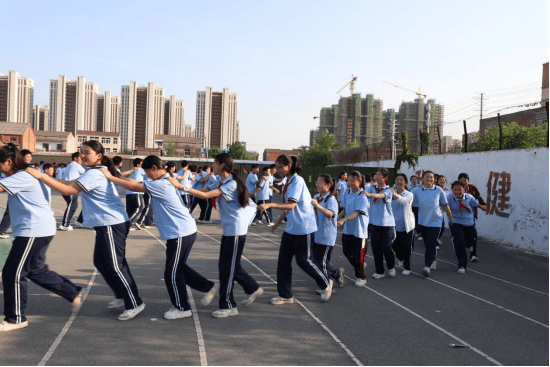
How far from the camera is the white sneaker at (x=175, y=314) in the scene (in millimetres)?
5207

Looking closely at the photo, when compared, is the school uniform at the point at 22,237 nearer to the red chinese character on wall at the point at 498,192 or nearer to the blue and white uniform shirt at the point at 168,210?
the blue and white uniform shirt at the point at 168,210

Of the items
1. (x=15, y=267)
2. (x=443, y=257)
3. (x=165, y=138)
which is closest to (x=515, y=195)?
(x=443, y=257)

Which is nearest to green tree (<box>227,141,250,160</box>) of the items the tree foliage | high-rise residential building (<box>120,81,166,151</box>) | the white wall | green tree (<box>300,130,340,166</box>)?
green tree (<box>300,130,340,166</box>)

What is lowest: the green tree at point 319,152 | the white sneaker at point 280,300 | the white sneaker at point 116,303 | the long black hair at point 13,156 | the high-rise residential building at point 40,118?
the white sneaker at point 280,300

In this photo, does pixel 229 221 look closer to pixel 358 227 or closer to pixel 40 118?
pixel 358 227

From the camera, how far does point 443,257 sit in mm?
10305

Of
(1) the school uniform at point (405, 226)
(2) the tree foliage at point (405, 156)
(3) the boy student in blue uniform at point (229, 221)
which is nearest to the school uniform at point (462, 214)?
(1) the school uniform at point (405, 226)

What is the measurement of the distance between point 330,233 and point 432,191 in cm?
283

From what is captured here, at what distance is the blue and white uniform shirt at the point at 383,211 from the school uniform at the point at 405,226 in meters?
0.35

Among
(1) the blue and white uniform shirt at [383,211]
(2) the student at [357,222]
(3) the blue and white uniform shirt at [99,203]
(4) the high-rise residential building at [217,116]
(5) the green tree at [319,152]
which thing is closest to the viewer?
(3) the blue and white uniform shirt at [99,203]

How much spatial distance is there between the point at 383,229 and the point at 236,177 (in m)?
3.23

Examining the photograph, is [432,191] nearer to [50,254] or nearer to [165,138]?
[50,254]

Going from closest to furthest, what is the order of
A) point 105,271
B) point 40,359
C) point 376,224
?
point 40,359 < point 105,271 < point 376,224

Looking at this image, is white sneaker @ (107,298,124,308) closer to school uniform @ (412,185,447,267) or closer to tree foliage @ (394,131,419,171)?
school uniform @ (412,185,447,267)
